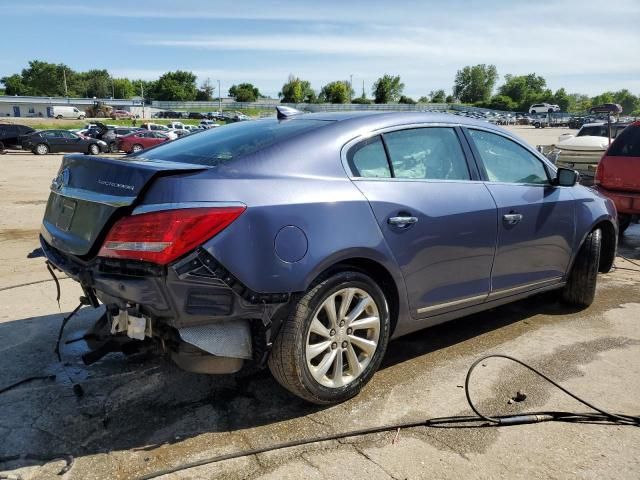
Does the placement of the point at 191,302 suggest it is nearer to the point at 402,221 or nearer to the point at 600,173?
the point at 402,221

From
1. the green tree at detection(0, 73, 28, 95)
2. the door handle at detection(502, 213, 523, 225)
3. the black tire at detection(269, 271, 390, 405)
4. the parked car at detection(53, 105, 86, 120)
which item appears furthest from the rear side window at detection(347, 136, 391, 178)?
the green tree at detection(0, 73, 28, 95)

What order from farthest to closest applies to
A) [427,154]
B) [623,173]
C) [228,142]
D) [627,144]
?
[627,144]
[623,173]
[427,154]
[228,142]

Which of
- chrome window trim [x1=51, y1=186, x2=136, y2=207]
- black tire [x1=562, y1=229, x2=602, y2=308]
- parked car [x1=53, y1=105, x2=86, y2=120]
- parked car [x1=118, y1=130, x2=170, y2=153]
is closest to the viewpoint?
chrome window trim [x1=51, y1=186, x2=136, y2=207]

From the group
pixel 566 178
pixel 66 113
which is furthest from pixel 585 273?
pixel 66 113

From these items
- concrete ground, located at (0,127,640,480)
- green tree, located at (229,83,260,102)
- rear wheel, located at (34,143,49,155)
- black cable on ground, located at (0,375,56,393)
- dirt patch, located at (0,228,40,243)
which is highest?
green tree, located at (229,83,260,102)

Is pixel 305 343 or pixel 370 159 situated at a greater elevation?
pixel 370 159

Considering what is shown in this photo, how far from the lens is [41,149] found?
29.9 metres

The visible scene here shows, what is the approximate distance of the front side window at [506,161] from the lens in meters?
3.97

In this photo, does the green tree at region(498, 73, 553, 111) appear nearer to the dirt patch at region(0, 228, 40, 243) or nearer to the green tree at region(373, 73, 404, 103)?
the green tree at region(373, 73, 404, 103)

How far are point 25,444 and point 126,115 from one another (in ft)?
298

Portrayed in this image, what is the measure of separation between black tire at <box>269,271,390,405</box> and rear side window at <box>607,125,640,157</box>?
600cm

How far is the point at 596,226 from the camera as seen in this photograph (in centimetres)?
485

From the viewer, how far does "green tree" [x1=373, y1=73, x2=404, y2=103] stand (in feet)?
392

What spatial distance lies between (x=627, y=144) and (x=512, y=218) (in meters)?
4.83
